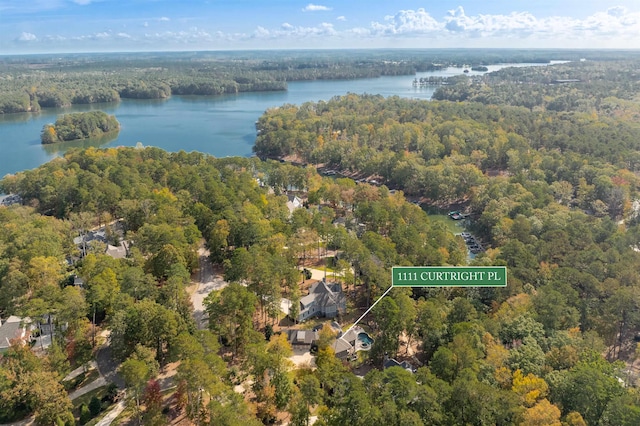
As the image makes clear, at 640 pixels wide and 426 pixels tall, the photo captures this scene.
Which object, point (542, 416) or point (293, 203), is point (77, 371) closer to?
point (542, 416)

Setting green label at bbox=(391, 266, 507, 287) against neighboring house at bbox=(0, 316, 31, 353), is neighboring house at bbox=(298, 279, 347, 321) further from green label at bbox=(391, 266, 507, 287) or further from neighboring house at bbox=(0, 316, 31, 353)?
neighboring house at bbox=(0, 316, 31, 353)

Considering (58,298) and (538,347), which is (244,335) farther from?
(538,347)

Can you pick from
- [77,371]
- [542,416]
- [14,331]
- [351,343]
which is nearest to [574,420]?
[542,416]

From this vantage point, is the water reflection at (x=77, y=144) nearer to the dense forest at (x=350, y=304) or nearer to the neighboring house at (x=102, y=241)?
the dense forest at (x=350, y=304)

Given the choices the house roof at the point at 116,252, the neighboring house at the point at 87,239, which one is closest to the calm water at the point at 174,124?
the neighboring house at the point at 87,239

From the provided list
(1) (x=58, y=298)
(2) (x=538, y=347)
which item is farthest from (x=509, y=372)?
(1) (x=58, y=298)

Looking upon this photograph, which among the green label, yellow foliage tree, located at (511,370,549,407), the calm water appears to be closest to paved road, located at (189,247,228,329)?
the green label
